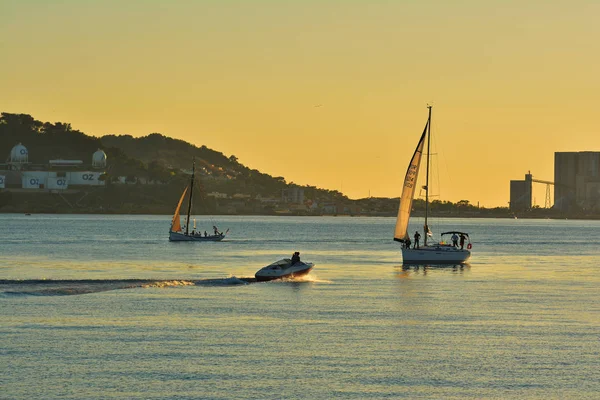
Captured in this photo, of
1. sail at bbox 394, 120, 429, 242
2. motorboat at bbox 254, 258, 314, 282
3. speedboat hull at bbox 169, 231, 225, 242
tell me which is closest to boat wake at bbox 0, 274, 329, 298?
motorboat at bbox 254, 258, 314, 282

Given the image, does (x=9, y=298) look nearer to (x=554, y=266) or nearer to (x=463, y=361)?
(x=463, y=361)

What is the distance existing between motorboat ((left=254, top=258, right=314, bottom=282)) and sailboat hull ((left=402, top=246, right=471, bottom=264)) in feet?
71.6

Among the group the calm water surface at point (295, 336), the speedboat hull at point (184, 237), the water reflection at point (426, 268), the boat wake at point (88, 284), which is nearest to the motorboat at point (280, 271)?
the boat wake at point (88, 284)

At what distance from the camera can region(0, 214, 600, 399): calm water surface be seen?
37.0m

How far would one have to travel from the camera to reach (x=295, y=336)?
4741cm

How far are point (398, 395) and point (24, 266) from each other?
200 ft

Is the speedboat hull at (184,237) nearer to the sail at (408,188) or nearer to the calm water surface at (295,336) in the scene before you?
the sail at (408,188)

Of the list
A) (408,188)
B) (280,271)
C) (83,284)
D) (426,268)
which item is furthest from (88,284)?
(408,188)

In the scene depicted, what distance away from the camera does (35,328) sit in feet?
160

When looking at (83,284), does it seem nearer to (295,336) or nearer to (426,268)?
(295,336)

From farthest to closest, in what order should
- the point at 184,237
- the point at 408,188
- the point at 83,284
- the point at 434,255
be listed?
the point at 184,237
the point at 408,188
the point at 434,255
the point at 83,284

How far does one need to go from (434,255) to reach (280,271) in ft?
85.0

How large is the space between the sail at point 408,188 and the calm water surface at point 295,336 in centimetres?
1522

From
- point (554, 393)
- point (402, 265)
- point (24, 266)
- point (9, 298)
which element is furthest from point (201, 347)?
point (402, 265)
